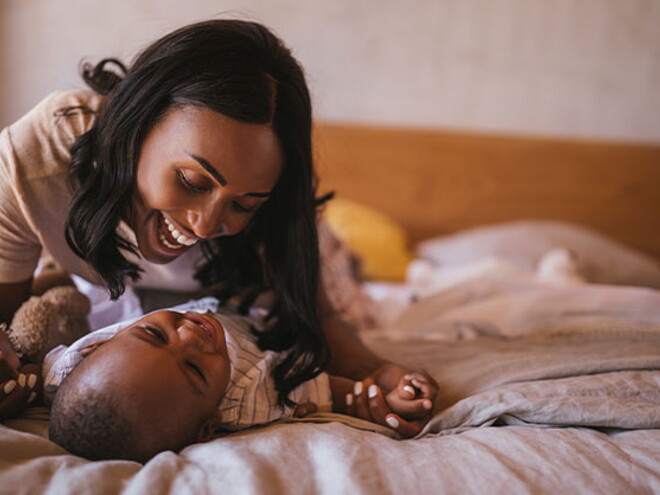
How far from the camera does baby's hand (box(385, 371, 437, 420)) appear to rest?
0.92m

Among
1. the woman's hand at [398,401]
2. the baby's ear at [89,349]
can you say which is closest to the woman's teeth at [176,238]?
the baby's ear at [89,349]

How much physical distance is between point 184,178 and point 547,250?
1.47m

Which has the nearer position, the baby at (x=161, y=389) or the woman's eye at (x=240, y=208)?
the baby at (x=161, y=389)

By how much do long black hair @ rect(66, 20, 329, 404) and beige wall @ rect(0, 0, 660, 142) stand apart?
4.51 feet

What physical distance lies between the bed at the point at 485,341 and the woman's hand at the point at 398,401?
2cm

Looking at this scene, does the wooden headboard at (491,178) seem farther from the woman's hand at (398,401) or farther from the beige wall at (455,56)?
the woman's hand at (398,401)

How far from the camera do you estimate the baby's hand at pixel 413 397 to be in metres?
0.92

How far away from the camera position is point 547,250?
2.06m

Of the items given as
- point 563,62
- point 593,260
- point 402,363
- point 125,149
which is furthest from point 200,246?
point 563,62

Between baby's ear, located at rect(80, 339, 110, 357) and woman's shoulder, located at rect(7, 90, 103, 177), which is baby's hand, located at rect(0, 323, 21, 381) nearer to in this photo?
baby's ear, located at rect(80, 339, 110, 357)

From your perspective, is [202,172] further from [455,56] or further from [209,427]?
[455,56]

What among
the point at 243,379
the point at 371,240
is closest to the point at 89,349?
the point at 243,379

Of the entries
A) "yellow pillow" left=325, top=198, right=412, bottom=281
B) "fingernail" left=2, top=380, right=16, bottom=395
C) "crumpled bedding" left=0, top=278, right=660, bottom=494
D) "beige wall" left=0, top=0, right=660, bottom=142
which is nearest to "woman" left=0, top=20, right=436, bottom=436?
"crumpled bedding" left=0, top=278, right=660, bottom=494

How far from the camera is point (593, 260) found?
2.00 m
